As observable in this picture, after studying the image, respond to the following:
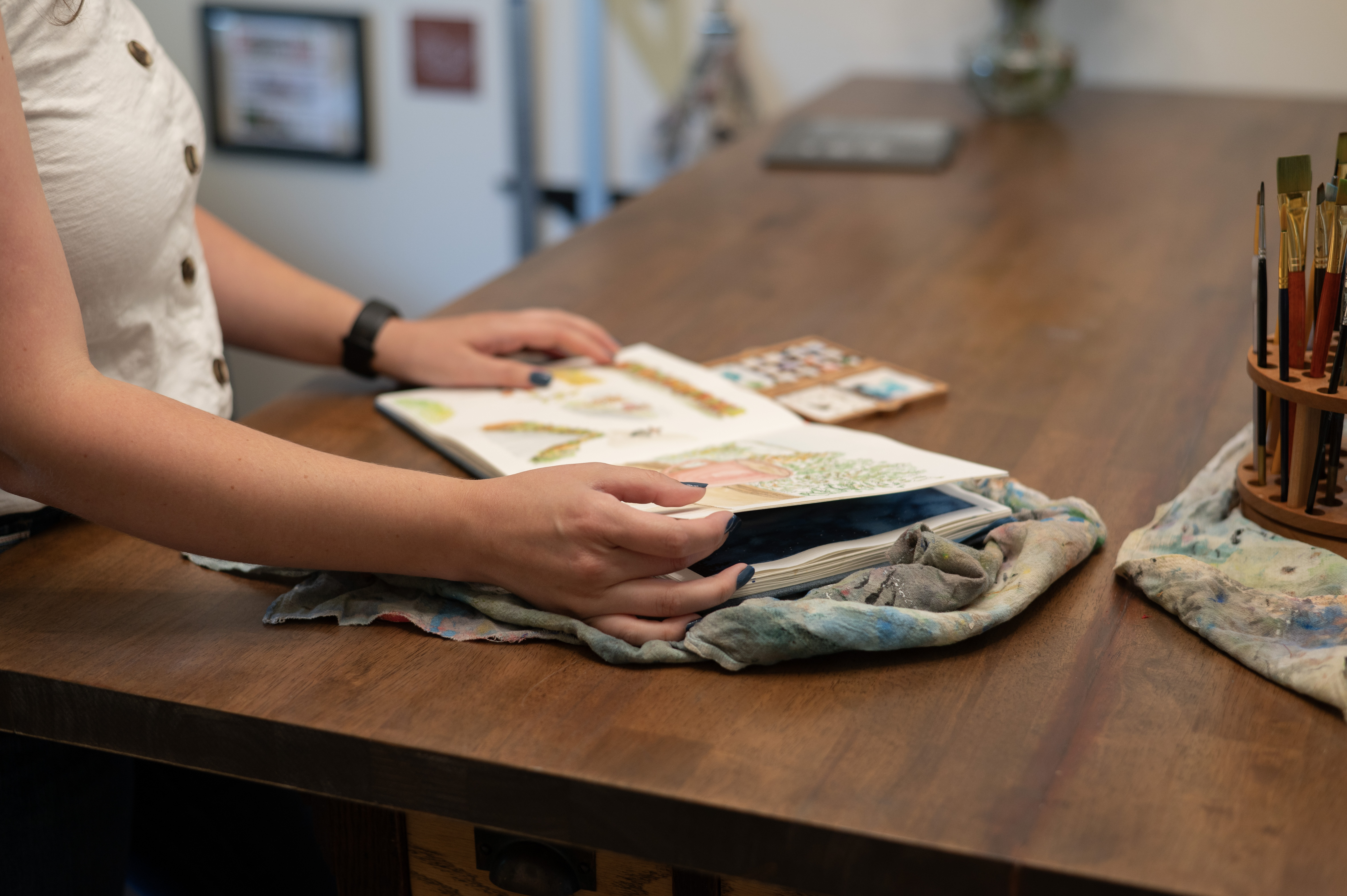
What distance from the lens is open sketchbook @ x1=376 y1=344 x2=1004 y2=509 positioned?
0.79 metres

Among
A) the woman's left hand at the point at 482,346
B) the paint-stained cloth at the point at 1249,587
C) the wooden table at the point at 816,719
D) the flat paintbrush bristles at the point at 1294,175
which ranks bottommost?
the wooden table at the point at 816,719

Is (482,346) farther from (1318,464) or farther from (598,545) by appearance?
(1318,464)

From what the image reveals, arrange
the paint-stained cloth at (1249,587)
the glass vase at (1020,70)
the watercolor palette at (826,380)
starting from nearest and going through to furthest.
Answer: the paint-stained cloth at (1249,587) < the watercolor palette at (826,380) < the glass vase at (1020,70)

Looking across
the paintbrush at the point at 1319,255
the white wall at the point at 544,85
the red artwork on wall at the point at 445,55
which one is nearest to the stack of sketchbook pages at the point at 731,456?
the paintbrush at the point at 1319,255

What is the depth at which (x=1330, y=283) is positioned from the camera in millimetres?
756

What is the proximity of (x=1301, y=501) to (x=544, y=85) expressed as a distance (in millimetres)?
2323

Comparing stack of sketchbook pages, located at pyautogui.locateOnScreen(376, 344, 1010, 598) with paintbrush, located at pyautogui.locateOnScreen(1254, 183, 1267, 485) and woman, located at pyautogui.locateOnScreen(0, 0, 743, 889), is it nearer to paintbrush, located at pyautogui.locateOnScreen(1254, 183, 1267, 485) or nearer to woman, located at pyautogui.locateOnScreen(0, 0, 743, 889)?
woman, located at pyautogui.locateOnScreen(0, 0, 743, 889)

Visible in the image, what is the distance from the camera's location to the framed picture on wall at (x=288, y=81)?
9.74 feet

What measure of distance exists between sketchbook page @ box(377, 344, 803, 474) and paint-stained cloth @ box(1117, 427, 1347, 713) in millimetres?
287

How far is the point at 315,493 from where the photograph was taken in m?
0.70

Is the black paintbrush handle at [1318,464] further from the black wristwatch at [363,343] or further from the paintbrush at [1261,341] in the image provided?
the black wristwatch at [363,343]

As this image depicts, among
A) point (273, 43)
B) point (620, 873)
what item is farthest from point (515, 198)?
point (620, 873)

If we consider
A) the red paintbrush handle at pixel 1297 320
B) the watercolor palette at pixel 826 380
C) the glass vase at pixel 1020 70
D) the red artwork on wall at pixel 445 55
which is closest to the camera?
the red paintbrush handle at pixel 1297 320

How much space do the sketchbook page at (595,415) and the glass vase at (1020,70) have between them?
4.04ft
